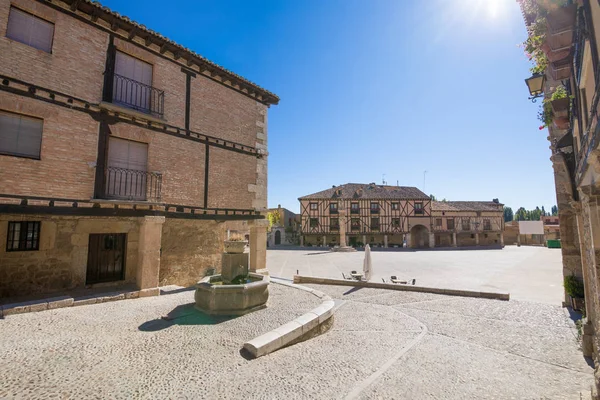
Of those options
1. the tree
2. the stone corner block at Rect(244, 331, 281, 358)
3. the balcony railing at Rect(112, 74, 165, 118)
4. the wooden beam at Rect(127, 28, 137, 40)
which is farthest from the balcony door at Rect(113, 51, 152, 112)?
the tree

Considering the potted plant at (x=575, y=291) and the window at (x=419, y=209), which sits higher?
the window at (x=419, y=209)

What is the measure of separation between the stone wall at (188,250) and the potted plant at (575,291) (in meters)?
11.5

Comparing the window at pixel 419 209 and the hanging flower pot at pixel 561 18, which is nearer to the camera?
the hanging flower pot at pixel 561 18

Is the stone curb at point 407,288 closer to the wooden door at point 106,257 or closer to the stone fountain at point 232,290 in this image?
the stone fountain at point 232,290

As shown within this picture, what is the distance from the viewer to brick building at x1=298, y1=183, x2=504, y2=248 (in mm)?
36281

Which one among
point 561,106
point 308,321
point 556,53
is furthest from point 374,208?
point 556,53

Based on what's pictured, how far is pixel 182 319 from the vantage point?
19.1 feet

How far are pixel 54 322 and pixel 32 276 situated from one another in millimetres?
3242

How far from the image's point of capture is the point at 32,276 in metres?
7.36

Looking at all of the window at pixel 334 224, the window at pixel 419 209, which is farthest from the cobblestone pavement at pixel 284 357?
the window at pixel 419 209

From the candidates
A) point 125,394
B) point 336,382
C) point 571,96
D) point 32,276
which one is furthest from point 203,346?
point 571,96

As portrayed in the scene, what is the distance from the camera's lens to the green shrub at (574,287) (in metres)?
7.29

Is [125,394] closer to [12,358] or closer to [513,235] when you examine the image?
[12,358]

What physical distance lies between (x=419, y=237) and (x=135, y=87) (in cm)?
3826
